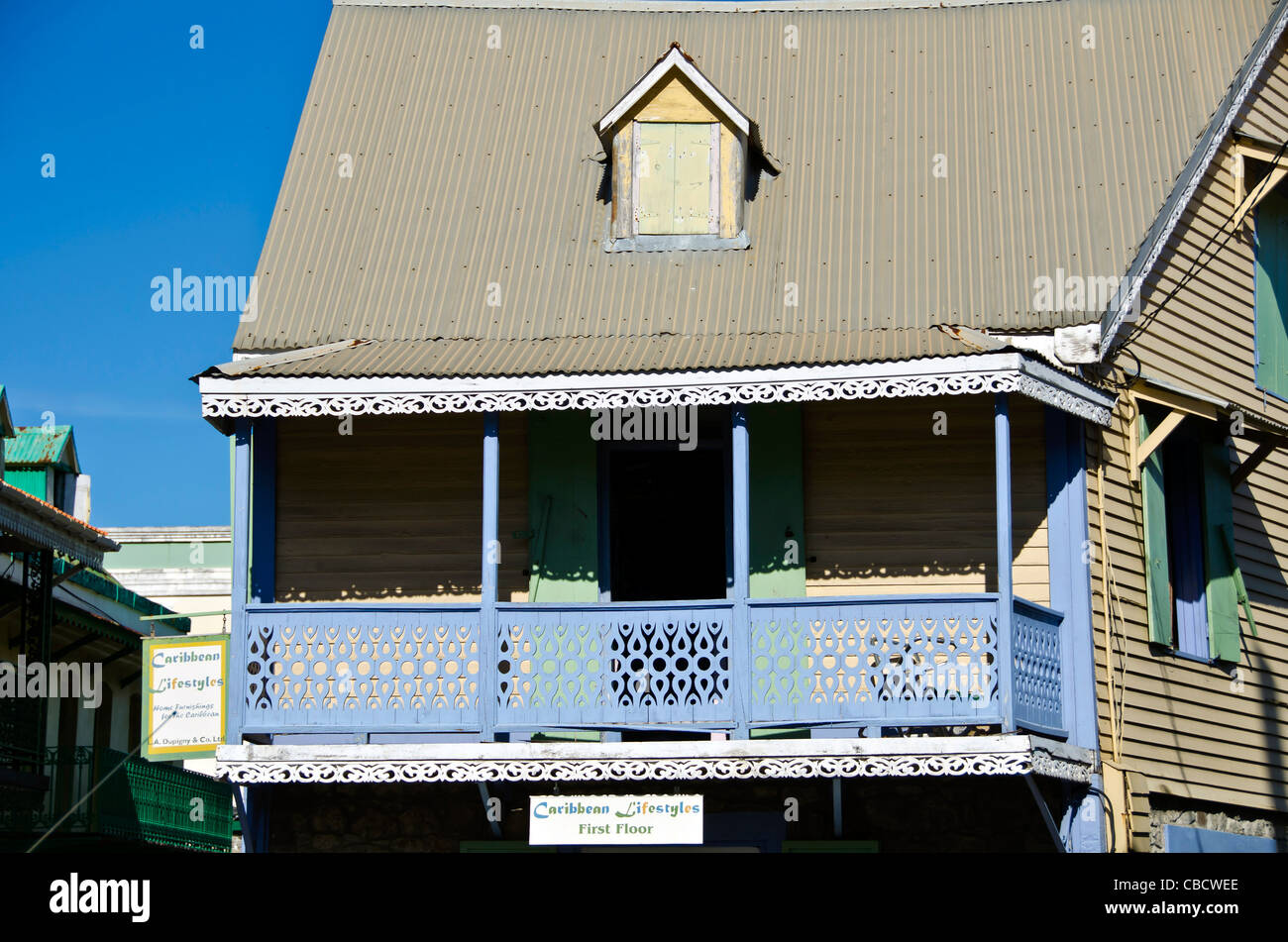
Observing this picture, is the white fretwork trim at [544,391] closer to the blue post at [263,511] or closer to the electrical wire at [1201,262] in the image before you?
the blue post at [263,511]

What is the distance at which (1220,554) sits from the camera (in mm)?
15898

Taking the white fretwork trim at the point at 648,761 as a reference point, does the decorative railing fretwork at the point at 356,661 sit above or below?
above

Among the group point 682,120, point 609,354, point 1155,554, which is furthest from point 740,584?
point 682,120

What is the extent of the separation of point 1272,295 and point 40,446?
21.1 meters

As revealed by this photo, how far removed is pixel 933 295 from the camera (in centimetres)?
1511

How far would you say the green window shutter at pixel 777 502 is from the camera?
14891mm

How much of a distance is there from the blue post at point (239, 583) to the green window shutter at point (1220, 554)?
7.85 meters

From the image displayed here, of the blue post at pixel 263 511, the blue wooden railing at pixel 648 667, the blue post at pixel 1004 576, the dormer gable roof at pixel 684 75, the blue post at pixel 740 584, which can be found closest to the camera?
the blue post at pixel 1004 576

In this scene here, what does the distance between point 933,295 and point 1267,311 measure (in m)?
4.07

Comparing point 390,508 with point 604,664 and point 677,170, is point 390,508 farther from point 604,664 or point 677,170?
point 677,170

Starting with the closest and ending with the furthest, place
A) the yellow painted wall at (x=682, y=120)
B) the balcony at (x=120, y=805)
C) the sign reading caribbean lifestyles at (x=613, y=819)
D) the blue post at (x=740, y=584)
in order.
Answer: the blue post at (x=740, y=584) → the sign reading caribbean lifestyles at (x=613, y=819) → the yellow painted wall at (x=682, y=120) → the balcony at (x=120, y=805)

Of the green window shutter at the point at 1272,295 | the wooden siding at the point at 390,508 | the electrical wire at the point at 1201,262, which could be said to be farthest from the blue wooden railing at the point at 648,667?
the green window shutter at the point at 1272,295
